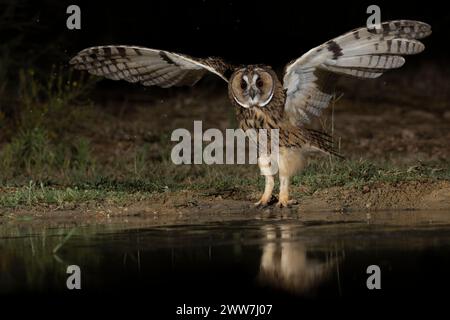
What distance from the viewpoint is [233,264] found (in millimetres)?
7570

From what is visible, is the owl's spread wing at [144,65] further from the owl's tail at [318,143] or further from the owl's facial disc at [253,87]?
the owl's tail at [318,143]

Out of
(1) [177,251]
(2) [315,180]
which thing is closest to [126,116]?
(2) [315,180]

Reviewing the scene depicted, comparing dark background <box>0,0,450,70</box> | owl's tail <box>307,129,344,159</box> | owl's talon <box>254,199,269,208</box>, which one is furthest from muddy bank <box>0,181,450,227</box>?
dark background <box>0,0,450,70</box>

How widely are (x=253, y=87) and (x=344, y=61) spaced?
882mm

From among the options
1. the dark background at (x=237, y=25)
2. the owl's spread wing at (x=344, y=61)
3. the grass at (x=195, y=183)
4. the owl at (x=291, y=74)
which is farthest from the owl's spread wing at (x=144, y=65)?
the dark background at (x=237, y=25)

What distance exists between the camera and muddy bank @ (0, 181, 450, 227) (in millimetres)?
10155

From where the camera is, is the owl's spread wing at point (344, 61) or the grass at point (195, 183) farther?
the grass at point (195, 183)

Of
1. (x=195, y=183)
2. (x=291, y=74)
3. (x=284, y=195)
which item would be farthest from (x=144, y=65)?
(x=284, y=195)

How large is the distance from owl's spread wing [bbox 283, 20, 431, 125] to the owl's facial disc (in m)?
0.20

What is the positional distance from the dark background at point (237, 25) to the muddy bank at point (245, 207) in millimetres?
10317

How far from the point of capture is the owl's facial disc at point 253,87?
33.2 feet

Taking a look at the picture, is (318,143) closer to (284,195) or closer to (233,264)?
(284,195)

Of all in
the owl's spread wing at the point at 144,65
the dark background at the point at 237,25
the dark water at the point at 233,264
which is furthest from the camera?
the dark background at the point at 237,25

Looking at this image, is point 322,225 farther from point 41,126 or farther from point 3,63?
point 3,63
